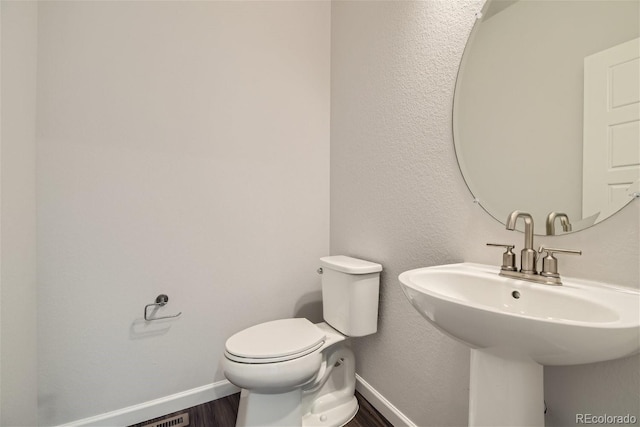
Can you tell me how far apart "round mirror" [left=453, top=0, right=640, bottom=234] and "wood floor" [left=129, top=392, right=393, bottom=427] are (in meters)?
1.16

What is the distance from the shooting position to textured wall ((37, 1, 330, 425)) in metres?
1.20

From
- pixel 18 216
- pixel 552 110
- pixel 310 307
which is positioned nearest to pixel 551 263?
pixel 552 110

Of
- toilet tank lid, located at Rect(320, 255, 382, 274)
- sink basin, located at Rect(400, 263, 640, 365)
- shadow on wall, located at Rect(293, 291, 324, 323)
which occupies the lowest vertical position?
shadow on wall, located at Rect(293, 291, 324, 323)

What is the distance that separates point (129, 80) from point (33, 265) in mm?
926

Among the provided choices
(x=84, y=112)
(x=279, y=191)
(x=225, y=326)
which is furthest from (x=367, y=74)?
(x=225, y=326)

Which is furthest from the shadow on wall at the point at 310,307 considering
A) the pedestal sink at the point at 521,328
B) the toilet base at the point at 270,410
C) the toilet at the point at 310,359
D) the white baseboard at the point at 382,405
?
the pedestal sink at the point at 521,328

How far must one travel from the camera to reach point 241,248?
1.57 m

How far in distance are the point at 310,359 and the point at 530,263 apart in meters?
0.89

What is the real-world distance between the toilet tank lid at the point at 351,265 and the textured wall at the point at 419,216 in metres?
0.07

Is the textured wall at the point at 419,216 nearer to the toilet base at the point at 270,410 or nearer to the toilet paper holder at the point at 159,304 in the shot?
the toilet base at the point at 270,410

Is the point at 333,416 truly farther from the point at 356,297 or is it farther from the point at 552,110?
the point at 552,110

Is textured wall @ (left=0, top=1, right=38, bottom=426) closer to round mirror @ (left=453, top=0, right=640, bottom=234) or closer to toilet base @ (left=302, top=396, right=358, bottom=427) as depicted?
toilet base @ (left=302, top=396, right=358, bottom=427)

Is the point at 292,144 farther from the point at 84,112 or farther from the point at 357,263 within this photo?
the point at 84,112

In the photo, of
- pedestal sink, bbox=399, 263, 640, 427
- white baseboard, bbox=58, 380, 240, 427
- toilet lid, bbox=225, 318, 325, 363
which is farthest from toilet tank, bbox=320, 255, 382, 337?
white baseboard, bbox=58, 380, 240, 427
